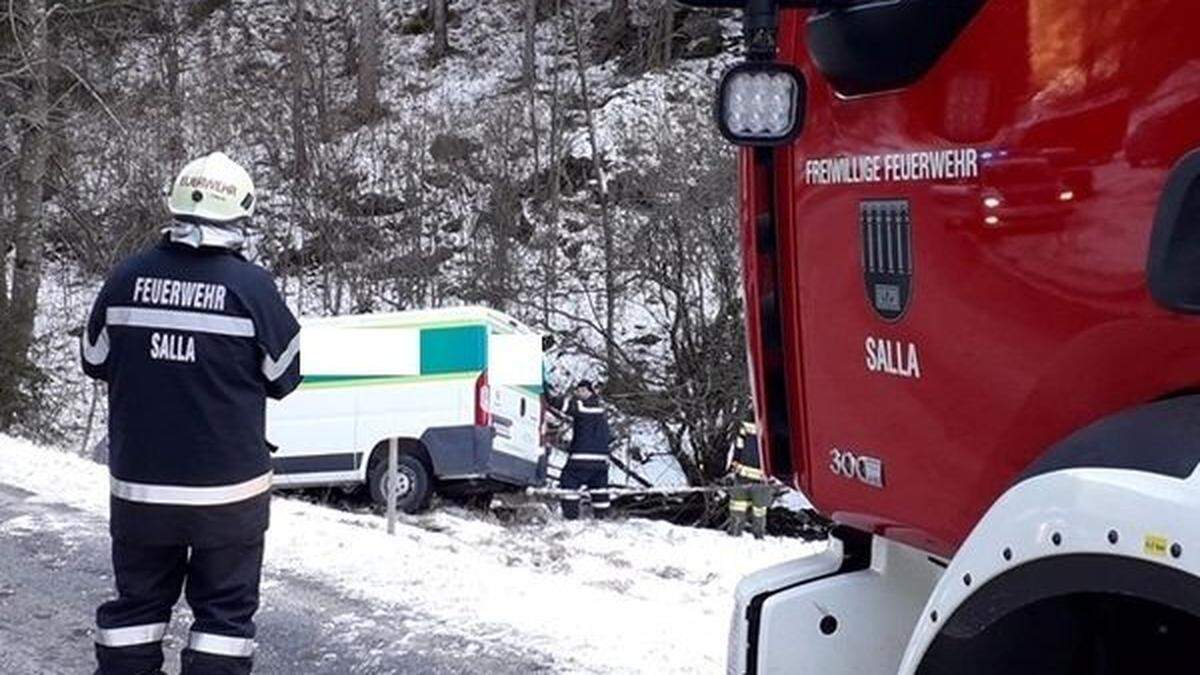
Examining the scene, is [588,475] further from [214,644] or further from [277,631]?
[214,644]

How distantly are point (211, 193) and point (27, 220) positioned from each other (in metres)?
18.3

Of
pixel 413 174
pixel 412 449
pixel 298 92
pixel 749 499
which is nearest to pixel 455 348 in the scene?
pixel 412 449

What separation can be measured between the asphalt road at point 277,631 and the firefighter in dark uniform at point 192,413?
1339 mm

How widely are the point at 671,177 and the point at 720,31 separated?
9402 millimetres

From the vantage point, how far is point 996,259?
2.44 metres

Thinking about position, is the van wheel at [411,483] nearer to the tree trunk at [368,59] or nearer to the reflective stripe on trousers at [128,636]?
the reflective stripe on trousers at [128,636]

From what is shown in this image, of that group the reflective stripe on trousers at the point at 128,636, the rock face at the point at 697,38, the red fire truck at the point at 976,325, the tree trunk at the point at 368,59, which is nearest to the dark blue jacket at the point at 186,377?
the reflective stripe on trousers at the point at 128,636

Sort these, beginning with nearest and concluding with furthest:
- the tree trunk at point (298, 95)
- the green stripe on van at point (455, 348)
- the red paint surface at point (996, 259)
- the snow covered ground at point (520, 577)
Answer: the red paint surface at point (996, 259) → the snow covered ground at point (520, 577) → the green stripe on van at point (455, 348) → the tree trunk at point (298, 95)

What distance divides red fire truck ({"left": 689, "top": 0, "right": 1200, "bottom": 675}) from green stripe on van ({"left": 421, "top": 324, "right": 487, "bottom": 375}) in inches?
422

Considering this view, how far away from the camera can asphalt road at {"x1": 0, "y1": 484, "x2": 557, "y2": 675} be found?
5.99 m

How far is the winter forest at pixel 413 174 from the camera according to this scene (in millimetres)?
19625

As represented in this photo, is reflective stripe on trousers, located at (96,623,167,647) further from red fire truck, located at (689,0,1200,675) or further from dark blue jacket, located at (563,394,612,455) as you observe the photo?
dark blue jacket, located at (563,394,612,455)

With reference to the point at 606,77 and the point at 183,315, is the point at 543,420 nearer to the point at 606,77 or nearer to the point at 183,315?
the point at 183,315

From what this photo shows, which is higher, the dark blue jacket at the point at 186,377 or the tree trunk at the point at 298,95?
the tree trunk at the point at 298,95
